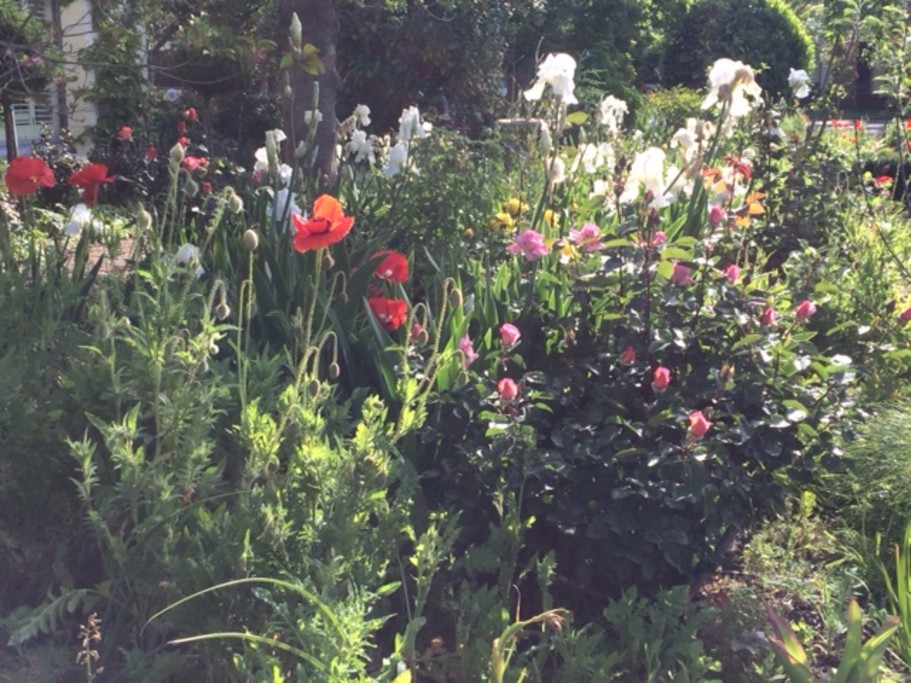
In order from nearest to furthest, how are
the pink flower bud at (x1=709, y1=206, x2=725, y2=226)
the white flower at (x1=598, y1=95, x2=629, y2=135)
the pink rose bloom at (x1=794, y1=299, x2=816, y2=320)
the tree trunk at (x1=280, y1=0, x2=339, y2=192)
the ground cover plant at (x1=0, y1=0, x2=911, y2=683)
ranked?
1. the ground cover plant at (x1=0, y1=0, x2=911, y2=683)
2. the pink rose bloom at (x1=794, y1=299, x2=816, y2=320)
3. the pink flower bud at (x1=709, y1=206, x2=725, y2=226)
4. the tree trunk at (x1=280, y1=0, x2=339, y2=192)
5. the white flower at (x1=598, y1=95, x2=629, y2=135)

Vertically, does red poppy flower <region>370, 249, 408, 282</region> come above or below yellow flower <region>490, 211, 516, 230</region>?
above

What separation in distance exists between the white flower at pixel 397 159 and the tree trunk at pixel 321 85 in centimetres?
A: 33

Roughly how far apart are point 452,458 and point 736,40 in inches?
656

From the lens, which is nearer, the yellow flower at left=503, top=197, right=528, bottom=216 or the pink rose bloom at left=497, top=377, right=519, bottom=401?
the pink rose bloom at left=497, top=377, right=519, bottom=401

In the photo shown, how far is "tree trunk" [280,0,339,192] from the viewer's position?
14.6 feet

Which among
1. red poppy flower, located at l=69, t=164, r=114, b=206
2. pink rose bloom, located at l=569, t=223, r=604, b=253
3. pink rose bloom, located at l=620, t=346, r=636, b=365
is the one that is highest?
pink rose bloom, located at l=569, t=223, r=604, b=253

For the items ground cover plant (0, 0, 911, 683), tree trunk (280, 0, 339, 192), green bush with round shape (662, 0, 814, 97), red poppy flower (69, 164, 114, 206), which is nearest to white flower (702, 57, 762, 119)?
ground cover plant (0, 0, 911, 683)

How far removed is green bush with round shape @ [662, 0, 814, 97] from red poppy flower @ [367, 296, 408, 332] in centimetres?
1543

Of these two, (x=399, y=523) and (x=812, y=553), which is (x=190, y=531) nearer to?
(x=399, y=523)

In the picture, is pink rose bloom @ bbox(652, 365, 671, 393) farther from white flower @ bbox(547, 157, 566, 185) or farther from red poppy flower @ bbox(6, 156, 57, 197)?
red poppy flower @ bbox(6, 156, 57, 197)

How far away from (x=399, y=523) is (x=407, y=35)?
886 cm

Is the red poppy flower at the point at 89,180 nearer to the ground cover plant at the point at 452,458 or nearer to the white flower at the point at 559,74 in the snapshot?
the ground cover plant at the point at 452,458

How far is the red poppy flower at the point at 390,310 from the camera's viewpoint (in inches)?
114

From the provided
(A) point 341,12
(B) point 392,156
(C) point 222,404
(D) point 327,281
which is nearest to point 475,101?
(A) point 341,12
